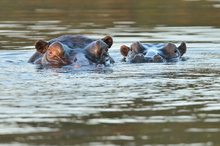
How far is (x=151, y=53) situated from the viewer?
12.4m

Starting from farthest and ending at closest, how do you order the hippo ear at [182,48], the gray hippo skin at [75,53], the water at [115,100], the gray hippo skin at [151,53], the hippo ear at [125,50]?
1. the hippo ear at [182,48]
2. the hippo ear at [125,50]
3. the gray hippo skin at [151,53]
4. the gray hippo skin at [75,53]
5. the water at [115,100]

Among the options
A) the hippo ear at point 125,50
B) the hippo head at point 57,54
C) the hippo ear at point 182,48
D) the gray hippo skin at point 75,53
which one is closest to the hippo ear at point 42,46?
the gray hippo skin at point 75,53

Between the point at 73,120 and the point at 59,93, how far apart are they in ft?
4.98

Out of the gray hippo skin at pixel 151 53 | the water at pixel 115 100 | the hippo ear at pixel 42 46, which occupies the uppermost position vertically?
the hippo ear at pixel 42 46

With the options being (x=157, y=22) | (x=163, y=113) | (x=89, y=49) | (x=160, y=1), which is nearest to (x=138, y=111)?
(x=163, y=113)

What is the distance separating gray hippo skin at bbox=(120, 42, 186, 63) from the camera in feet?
39.4

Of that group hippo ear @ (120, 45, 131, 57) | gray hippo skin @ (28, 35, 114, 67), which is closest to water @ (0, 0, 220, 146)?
hippo ear @ (120, 45, 131, 57)

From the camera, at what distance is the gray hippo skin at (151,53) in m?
12.0

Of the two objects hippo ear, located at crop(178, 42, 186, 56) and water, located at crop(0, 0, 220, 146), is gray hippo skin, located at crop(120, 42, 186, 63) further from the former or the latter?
water, located at crop(0, 0, 220, 146)

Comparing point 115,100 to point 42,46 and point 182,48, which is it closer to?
point 42,46

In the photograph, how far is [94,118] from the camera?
6816 millimetres

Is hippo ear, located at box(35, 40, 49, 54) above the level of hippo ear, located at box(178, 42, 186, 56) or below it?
above

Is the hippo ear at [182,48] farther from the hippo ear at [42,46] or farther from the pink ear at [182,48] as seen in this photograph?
the hippo ear at [42,46]

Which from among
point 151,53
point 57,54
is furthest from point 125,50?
point 57,54
